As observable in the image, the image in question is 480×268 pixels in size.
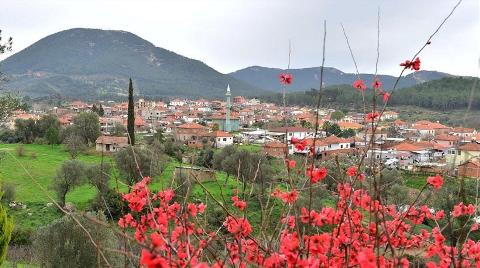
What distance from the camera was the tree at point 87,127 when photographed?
44125mm

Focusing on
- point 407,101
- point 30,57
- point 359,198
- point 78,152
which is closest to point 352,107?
point 407,101

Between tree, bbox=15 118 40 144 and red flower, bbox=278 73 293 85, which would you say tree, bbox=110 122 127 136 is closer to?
tree, bbox=15 118 40 144

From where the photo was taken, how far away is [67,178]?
23828mm

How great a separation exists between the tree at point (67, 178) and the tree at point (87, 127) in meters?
20.4

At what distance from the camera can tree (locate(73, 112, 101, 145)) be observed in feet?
145

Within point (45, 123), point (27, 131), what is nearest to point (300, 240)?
point (45, 123)

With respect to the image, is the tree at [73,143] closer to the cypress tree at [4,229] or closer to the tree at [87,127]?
the tree at [87,127]

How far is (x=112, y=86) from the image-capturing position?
156 m

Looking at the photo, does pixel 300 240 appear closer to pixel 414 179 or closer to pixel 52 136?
pixel 414 179

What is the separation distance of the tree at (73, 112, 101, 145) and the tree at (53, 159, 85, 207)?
20401 millimetres

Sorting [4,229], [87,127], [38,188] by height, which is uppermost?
[4,229]

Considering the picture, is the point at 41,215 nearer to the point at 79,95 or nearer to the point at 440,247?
the point at 440,247

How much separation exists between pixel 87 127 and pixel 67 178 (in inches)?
840

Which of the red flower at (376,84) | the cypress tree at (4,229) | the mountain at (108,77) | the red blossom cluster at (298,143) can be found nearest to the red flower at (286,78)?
the red blossom cluster at (298,143)
